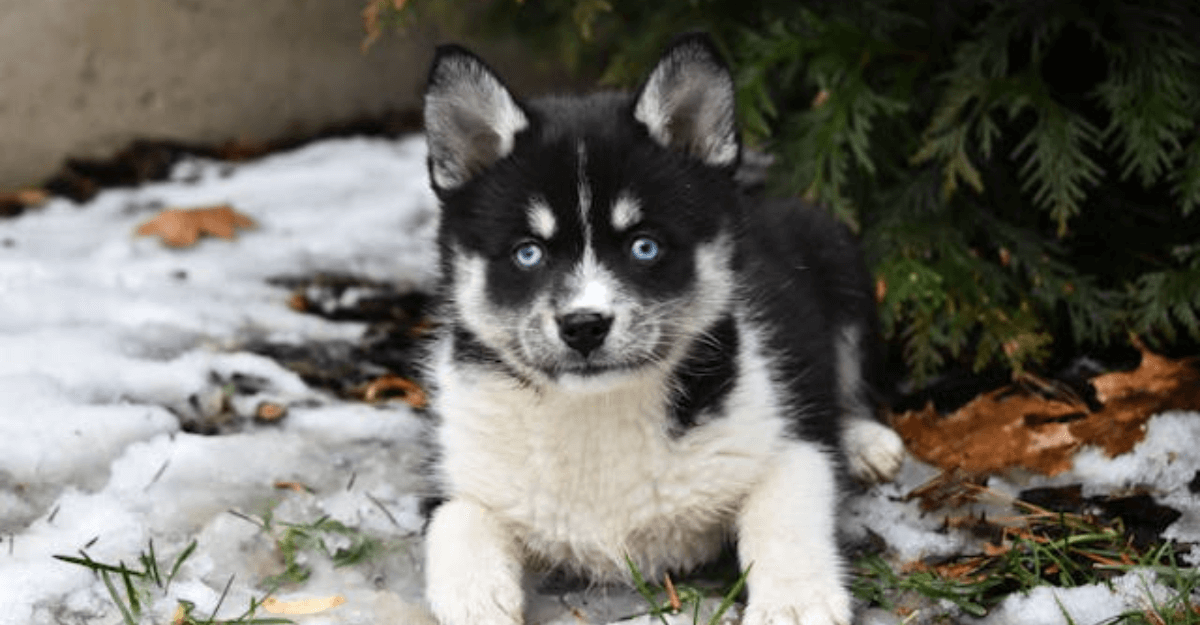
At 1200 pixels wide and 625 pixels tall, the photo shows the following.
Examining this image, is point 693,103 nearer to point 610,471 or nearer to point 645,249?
point 645,249

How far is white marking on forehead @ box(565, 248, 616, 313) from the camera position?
3.14 meters

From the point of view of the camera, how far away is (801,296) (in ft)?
14.2

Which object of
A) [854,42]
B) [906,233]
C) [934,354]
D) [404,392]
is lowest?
[404,392]

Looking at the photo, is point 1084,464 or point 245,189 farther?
point 245,189

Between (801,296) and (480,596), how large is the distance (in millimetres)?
1567

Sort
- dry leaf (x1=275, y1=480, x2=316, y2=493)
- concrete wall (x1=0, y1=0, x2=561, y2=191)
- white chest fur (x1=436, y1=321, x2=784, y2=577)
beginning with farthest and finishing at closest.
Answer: concrete wall (x1=0, y1=0, x2=561, y2=191) → dry leaf (x1=275, y1=480, x2=316, y2=493) → white chest fur (x1=436, y1=321, x2=784, y2=577)

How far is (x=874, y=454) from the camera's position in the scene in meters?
4.09

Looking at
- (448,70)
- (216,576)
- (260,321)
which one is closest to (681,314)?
(448,70)

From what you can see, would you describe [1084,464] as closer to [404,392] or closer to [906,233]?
[906,233]

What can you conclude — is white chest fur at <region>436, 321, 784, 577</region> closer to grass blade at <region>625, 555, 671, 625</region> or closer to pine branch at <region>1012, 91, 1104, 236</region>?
grass blade at <region>625, 555, 671, 625</region>

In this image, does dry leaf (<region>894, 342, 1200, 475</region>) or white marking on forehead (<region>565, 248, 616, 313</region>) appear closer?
white marking on forehead (<region>565, 248, 616, 313</region>)

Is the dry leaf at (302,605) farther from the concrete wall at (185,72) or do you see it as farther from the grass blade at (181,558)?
the concrete wall at (185,72)

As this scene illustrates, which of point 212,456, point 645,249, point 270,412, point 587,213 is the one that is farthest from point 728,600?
point 270,412

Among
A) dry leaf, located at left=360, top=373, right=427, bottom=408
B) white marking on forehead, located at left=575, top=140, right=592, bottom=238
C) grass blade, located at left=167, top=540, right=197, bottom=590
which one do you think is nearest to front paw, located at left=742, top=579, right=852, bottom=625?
white marking on forehead, located at left=575, top=140, right=592, bottom=238
